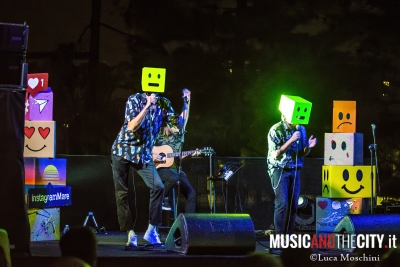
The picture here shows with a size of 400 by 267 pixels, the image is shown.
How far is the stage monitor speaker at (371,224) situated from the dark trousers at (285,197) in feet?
2.34

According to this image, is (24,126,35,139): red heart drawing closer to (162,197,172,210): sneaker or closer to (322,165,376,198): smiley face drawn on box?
(162,197,172,210): sneaker

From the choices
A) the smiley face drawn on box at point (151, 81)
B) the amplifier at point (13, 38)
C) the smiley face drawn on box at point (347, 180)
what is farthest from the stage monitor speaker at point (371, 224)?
the amplifier at point (13, 38)

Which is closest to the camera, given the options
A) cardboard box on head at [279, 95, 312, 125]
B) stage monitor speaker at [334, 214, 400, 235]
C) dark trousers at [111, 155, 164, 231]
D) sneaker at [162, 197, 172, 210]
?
stage monitor speaker at [334, 214, 400, 235]

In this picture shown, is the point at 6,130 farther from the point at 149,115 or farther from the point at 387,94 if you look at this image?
the point at 387,94

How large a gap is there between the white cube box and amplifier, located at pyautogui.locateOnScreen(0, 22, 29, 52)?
5.04 metres

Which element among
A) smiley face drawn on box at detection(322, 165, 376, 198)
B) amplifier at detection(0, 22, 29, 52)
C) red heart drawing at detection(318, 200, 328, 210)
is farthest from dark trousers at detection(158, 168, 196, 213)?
amplifier at detection(0, 22, 29, 52)

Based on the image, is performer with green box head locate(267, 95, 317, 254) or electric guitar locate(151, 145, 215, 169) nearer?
performer with green box head locate(267, 95, 317, 254)

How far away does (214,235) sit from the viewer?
7273mm

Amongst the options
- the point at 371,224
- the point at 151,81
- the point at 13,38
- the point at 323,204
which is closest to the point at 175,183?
the point at 323,204

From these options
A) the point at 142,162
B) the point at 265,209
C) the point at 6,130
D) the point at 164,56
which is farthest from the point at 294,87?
the point at 6,130

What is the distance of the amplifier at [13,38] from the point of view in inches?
261

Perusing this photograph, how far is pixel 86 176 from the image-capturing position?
39.0 feet

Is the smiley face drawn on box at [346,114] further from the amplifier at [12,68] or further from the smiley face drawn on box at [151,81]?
the amplifier at [12,68]

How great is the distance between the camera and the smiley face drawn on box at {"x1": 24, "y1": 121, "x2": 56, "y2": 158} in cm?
966
